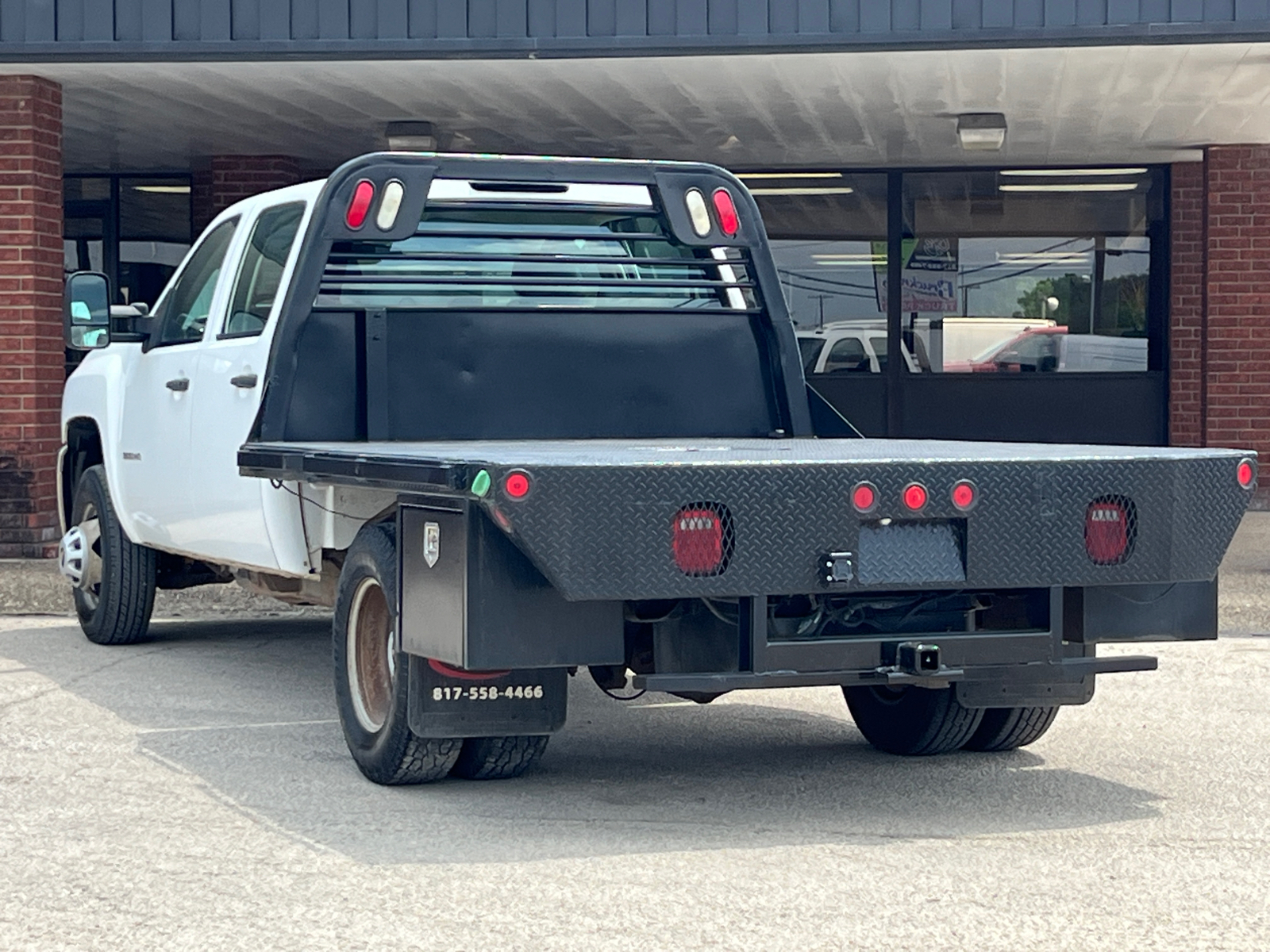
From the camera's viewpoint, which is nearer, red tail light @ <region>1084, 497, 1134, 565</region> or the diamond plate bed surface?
the diamond plate bed surface

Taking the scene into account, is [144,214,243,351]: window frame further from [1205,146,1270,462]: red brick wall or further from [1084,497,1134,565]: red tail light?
[1205,146,1270,462]: red brick wall

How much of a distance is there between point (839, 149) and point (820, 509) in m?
10.6

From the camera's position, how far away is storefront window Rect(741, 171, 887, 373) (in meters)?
16.6

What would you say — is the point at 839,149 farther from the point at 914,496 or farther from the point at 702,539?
the point at 702,539

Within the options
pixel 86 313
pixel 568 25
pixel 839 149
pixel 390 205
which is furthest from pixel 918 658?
pixel 839 149

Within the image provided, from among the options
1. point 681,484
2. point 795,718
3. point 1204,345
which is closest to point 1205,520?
point 681,484

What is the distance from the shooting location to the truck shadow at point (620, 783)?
5.48 metres

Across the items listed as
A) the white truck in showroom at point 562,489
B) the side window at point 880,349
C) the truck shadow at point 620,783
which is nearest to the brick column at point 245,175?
the side window at point 880,349

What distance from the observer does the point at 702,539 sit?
207 inches

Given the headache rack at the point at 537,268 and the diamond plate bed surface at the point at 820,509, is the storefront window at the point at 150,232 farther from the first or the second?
the diamond plate bed surface at the point at 820,509

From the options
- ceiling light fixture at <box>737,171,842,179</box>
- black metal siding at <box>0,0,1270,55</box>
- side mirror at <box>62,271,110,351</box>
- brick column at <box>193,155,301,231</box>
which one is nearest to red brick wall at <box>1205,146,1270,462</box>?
ceiling light fixture at <box>737,171,842,179</box>

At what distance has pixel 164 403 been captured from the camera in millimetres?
8344

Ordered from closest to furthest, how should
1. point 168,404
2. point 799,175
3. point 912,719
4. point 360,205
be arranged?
point 912,719, point 360,205, point 168,404, point 799,175

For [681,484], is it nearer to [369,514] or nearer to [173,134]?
[369,514]
